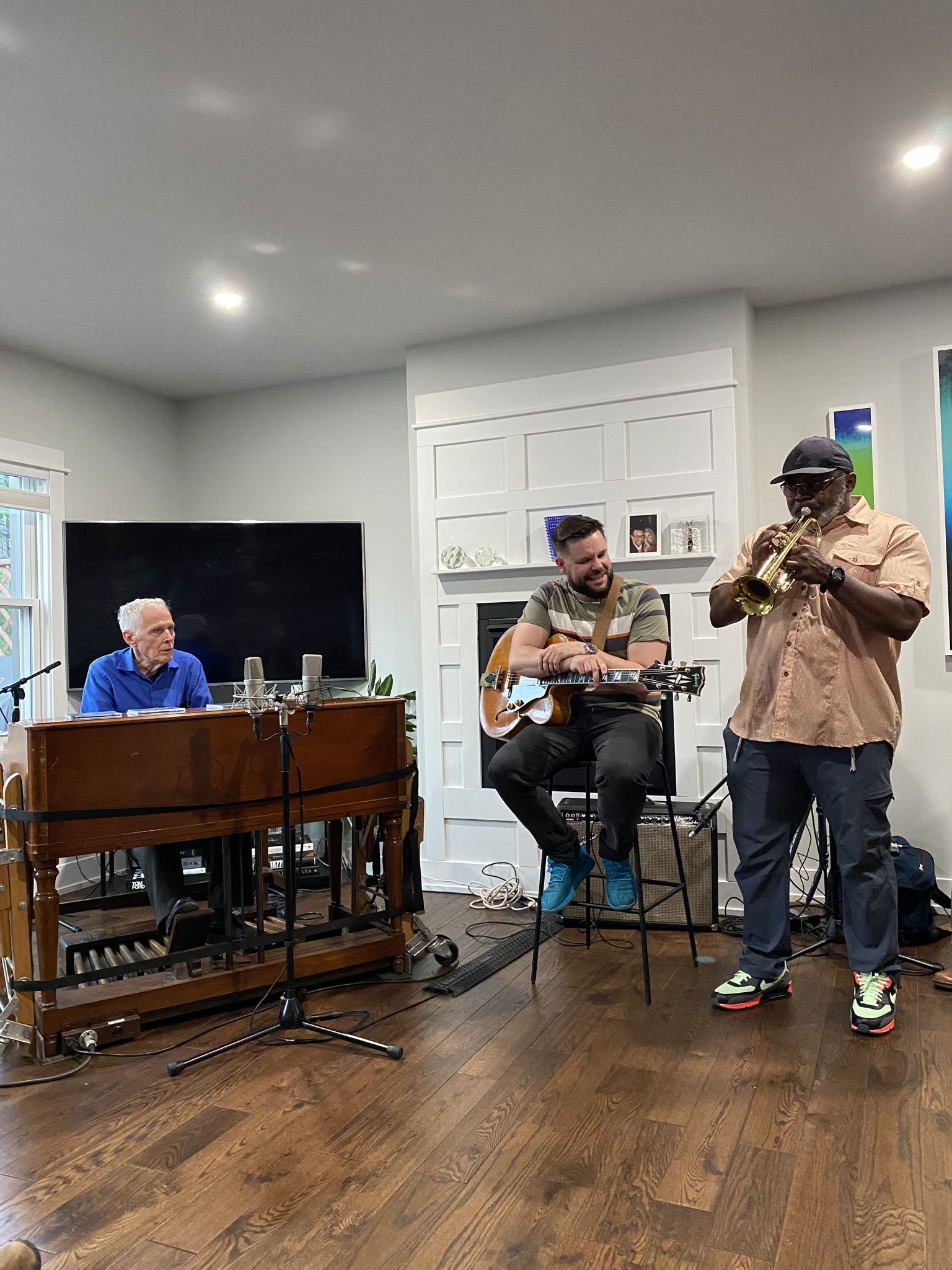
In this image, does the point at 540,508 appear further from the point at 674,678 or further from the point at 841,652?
the point at 841,652

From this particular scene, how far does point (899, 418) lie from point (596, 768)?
7.62 ft

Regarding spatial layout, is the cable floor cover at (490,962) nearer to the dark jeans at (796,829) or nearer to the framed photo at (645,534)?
the dark jeans at (796,829)

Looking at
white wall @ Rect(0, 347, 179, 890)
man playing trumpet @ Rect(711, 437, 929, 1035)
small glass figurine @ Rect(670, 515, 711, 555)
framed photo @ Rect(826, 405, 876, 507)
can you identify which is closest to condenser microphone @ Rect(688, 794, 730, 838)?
man playing trumpet @ Rect(711, 437, 929, 1035)

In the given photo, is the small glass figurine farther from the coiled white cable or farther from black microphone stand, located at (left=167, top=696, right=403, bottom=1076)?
black microphone stand, located at (left=167, top=696, right=403, bottom=1076)

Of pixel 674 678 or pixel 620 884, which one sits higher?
pixel 674 678

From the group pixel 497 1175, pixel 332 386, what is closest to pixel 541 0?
pixel 497 1175

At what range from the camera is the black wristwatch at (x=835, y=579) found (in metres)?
2.55

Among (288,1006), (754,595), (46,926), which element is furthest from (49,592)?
(754,595)

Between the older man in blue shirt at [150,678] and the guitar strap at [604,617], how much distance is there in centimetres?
156

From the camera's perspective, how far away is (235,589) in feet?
16.8

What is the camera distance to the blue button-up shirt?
373cm

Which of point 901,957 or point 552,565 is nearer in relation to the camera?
point 901,957

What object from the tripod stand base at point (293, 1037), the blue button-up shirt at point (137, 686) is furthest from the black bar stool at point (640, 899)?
the blue button-up shirt at point (137, 686)

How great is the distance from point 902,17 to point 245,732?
269 centimetres
